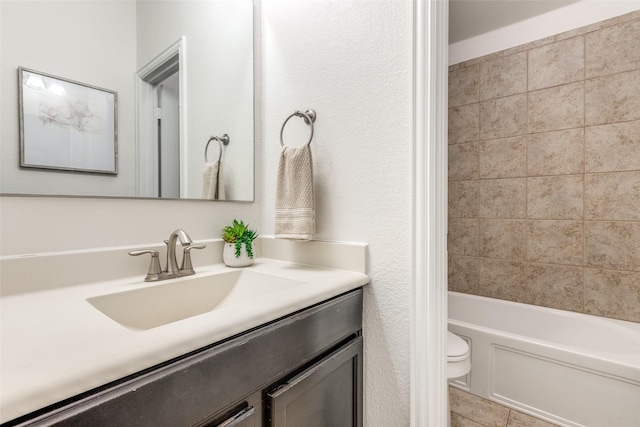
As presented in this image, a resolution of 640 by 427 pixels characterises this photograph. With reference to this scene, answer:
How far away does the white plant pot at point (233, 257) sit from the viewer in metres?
1.03

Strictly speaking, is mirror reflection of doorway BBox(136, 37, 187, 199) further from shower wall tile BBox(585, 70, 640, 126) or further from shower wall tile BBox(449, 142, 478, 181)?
shower wall tile BBox(585, 70, 640, 126)

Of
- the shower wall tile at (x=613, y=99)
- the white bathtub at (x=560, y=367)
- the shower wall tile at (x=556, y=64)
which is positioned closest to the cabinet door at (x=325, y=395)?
the white bathtub at (x=560, y=367)

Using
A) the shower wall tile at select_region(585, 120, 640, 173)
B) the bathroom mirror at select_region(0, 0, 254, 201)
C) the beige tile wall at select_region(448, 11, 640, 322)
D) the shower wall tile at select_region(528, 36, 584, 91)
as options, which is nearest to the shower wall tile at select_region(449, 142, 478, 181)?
the beige tile wall at select_region(448, 11, 640, 322)

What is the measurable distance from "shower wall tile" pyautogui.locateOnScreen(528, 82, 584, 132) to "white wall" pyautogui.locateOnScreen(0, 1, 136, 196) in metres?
2.29

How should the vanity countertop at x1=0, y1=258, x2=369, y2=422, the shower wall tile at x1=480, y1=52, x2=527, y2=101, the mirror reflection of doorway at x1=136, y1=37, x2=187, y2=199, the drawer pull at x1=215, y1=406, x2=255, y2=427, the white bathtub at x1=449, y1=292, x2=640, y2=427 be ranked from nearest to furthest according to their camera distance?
the vanity countertop at x1=0, y1=258, x2=369, y2=422 → the drawer pull at x1=215, y1=406, x2=255, y2=427 → the mirror reflection of doorway at x1=136, y1=37, x2=187, y2=199 → the white bathtub at x1=449, y1=292, x2=640, y2=427 → the shower wall tile at x1=480, y1=52, x2=527, y2=101

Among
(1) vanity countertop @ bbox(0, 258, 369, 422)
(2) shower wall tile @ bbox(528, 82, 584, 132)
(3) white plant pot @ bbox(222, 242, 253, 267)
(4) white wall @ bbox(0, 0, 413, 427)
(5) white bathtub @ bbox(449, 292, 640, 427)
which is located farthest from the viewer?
(2) shower wall tile @ bbox(528, 82, 584, 132)

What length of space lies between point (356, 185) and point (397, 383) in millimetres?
631

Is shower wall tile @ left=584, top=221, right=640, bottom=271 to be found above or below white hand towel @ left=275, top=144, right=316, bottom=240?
below

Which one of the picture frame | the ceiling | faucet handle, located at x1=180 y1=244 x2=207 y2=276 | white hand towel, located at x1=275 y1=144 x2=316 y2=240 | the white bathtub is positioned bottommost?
the white bathtub

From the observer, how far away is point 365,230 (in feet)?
3.16

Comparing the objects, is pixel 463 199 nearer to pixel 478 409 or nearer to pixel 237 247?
pixel 478 409

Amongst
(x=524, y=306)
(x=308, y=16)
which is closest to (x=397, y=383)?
(x=308, y=16)

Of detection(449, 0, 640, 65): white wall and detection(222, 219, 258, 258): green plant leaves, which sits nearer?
detection(222, 219, 258, 258): green plant leaves

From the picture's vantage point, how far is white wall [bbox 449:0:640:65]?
173 centimetres
